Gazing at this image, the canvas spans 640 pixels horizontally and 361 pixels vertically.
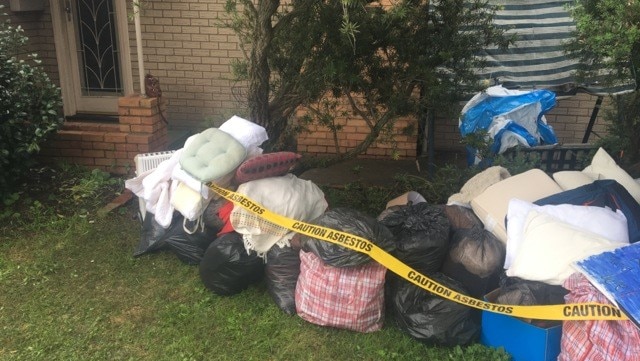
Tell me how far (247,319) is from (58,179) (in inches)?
114

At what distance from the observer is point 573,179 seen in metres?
3.59

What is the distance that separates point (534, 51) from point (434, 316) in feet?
10.7

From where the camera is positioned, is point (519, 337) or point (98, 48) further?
point (98, 48)

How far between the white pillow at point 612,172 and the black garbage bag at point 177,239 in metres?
2.57

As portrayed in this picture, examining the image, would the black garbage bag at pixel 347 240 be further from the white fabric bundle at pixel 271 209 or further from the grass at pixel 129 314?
the grass at pixel 129 314

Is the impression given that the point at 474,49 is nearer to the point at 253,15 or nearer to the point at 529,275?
the point at 253,15

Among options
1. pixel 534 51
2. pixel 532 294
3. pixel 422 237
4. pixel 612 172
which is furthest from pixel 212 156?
pixel 534 51

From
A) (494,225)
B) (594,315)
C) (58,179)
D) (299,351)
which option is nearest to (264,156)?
(299,351)

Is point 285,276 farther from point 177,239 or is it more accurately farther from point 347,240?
point 177,239

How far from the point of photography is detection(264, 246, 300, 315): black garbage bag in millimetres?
3432

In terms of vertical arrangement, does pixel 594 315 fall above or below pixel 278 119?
below

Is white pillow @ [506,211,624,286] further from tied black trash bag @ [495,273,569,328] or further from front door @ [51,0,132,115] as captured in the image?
front door @ [51,0,132,115]

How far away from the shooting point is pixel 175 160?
3982 mm

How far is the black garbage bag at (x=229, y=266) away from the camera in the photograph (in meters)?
3.49
